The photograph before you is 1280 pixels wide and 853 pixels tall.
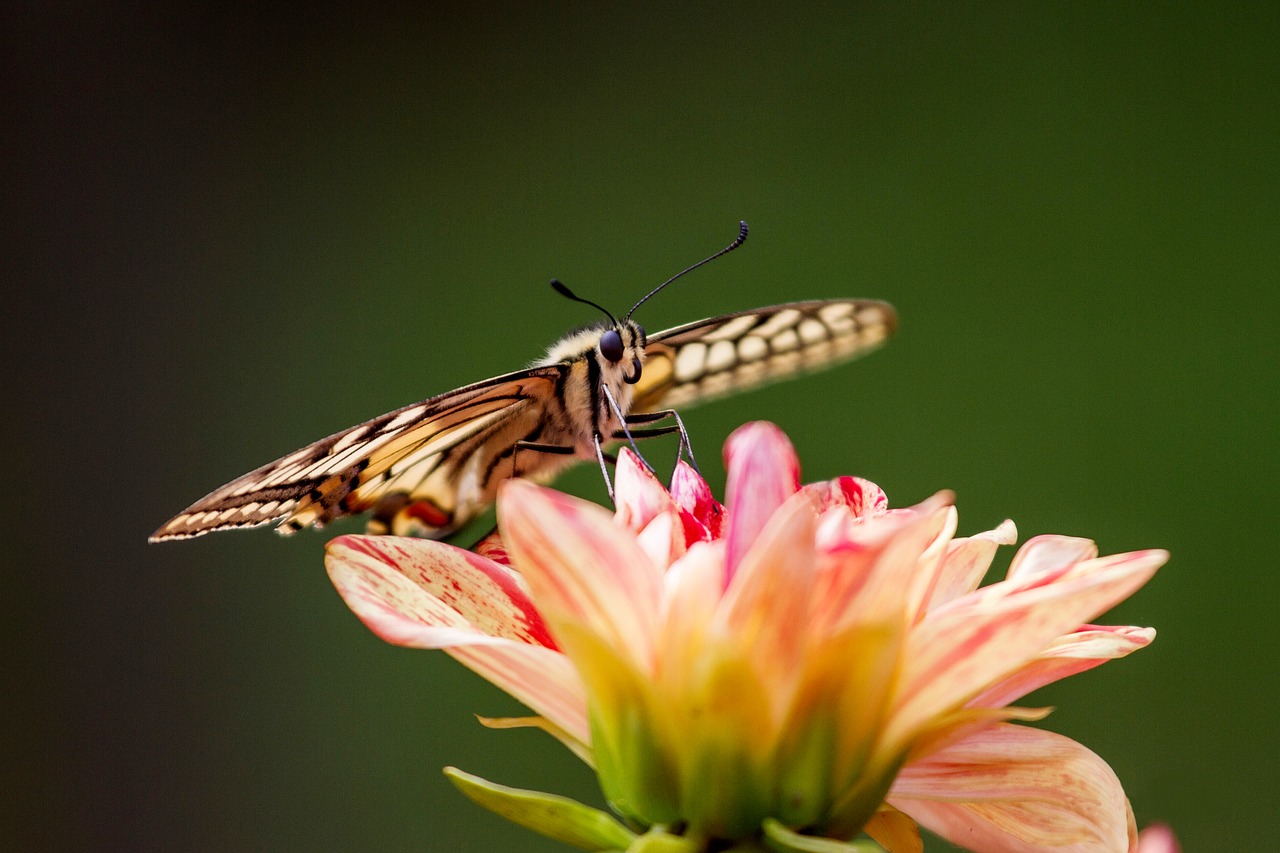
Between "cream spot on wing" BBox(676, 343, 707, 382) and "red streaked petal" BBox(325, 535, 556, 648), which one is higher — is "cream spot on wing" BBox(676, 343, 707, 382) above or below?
above

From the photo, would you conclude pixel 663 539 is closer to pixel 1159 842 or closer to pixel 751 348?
pixel 1159 842

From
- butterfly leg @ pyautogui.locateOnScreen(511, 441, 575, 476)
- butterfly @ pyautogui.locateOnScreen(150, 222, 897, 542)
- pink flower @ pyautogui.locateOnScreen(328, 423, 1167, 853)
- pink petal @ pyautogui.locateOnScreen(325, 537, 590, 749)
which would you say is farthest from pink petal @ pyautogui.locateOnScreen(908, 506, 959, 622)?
butterfly leg @ pyautogui.locateOnScreen(511, 441, 575, 476)

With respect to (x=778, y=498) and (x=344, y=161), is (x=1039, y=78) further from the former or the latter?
(x=778, y=498)

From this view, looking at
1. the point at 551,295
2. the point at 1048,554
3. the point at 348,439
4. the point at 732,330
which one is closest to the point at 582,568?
the point at 1048,554

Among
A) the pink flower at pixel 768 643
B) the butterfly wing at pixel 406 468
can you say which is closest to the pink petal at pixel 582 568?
the pink flower at pixel 768 643

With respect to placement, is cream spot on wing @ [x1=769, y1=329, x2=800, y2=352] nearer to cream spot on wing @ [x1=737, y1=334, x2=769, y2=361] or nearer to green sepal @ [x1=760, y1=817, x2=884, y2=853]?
cream spot on wing @ [x1=737, y1=334, x2=769, y2=361]

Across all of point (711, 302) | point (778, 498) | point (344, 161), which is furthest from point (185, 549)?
point (778, 498)
